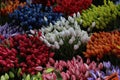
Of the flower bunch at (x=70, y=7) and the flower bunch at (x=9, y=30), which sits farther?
the flower bunch at (x=70, y=7)

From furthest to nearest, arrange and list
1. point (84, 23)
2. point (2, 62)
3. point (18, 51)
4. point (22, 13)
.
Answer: point (22, 13), point (84, 23), point (18, 51), point (2, 62)

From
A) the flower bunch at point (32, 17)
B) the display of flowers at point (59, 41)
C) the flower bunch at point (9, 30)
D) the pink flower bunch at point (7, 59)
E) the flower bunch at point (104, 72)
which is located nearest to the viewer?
the flower bunch at point (104, 72)

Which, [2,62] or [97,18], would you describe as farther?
[97,18]

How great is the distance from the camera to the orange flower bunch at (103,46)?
3.25 m

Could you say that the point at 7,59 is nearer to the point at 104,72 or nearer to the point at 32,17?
the point at 104,72

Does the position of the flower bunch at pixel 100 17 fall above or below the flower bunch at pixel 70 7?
below

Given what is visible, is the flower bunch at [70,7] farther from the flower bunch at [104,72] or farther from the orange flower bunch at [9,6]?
the flower bunch at [104,72]

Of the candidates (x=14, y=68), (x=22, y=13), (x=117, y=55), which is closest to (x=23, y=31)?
(x=22, y=13)

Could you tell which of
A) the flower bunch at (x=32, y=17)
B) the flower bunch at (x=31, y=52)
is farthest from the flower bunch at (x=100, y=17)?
the flower bunch at (x=31, y=52)

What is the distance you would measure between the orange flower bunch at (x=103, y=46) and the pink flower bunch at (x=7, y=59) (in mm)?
633

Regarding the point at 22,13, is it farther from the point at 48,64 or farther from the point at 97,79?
the point at 97,79

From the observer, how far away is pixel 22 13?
423cm

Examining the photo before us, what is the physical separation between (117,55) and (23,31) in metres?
1.28

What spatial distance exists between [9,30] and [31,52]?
86 cm
